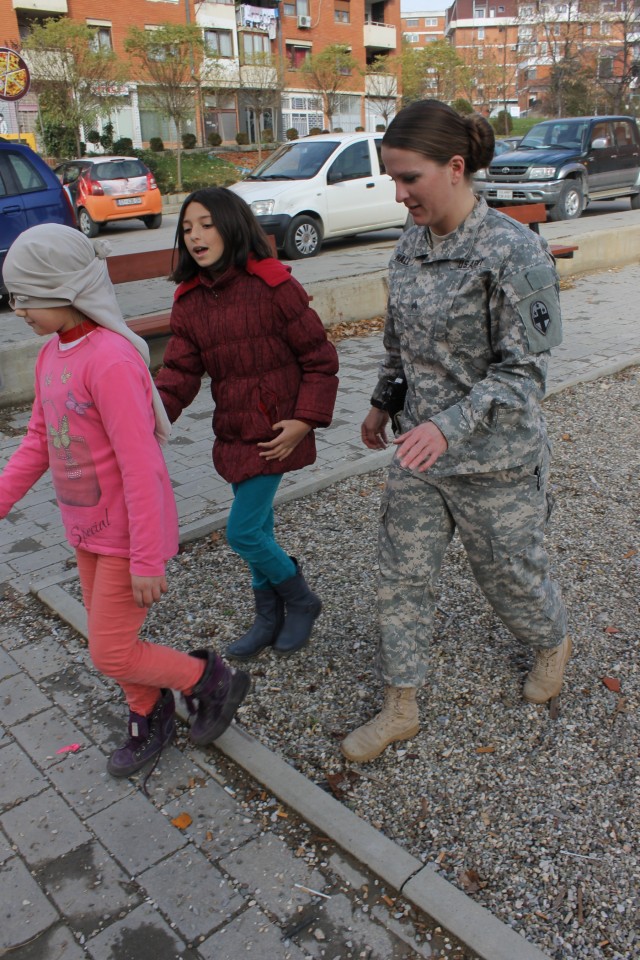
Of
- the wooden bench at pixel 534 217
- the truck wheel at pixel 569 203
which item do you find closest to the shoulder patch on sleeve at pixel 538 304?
the wooden bench at pixel 534 217

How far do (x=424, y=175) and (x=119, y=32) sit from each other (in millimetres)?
42638

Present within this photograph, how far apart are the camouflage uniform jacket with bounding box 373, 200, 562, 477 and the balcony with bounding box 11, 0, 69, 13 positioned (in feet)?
130

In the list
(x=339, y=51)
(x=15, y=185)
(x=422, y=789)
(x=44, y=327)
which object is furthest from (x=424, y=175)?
(x=339, y=51)

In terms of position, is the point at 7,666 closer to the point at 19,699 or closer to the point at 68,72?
the point at 19,699

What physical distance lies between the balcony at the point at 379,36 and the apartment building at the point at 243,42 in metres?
0.06

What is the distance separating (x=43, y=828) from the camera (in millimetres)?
2531

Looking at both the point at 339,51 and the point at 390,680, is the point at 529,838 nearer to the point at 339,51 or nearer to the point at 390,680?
the point at 390,680

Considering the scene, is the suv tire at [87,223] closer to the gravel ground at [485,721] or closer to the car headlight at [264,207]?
the car headlight at [264,207]

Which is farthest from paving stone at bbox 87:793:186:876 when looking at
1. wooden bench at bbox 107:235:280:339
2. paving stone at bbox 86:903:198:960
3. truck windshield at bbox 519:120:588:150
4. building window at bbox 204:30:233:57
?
building window at bbox 204:30:233:57

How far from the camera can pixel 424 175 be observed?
2.24 metres

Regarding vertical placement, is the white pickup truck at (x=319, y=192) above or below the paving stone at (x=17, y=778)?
above

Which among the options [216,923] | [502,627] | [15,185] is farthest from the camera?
[15,185]

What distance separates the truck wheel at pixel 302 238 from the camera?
1265 centimetres

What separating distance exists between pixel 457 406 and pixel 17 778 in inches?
73.2
